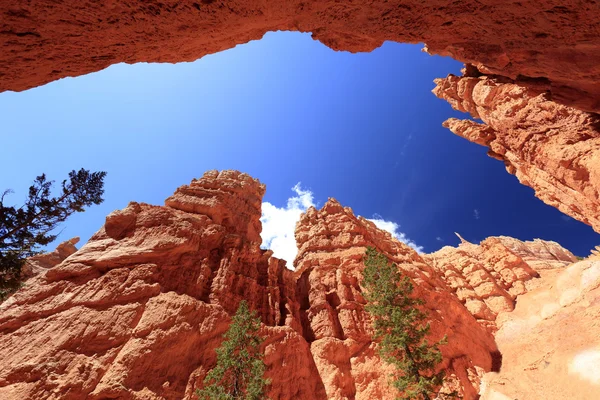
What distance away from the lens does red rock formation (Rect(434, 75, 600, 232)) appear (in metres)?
→ 22.9

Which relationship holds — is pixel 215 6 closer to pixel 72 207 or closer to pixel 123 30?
pixel 123 30

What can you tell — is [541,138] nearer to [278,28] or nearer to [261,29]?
[278,28]

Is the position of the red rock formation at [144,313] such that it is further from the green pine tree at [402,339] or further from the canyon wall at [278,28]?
the canyon wall at [278,28]

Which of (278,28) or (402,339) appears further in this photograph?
(402,339)

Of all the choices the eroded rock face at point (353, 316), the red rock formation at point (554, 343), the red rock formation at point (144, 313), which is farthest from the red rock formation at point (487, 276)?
the red rock formation at point (144, 313)

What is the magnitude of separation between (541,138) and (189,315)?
37.4m

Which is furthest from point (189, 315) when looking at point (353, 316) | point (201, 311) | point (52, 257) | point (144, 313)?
point (52, 257)

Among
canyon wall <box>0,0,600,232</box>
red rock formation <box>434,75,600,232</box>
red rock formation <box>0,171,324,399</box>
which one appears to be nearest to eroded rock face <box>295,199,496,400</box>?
red rock formation <box>0,171,324,399</box>

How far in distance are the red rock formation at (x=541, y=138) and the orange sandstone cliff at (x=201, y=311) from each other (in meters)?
17.7

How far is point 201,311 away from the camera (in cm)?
2231

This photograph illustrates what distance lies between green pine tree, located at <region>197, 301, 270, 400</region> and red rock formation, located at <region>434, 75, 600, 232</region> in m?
24.8

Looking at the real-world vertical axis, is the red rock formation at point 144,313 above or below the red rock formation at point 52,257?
below

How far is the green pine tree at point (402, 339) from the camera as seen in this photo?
18.3 meters

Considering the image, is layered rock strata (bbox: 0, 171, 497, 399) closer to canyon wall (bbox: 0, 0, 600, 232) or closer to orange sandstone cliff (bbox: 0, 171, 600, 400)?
orange sandstone cliff (bbox: 0, 171, 600, 400)
